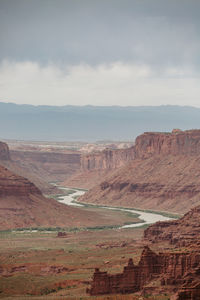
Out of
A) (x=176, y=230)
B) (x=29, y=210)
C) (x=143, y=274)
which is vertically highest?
(x=143, y=274)

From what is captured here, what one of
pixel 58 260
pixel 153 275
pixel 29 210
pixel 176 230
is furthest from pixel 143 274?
pixel 29 210

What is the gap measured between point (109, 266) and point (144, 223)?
71269mm

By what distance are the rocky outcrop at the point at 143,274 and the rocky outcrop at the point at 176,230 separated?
90.1 feet

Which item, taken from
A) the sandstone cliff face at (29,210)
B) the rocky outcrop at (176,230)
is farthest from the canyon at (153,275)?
the sandstone cliff face at (29,210)

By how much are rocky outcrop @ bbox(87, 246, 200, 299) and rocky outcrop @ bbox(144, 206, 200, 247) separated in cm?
2747

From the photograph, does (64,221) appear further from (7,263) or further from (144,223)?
(7,263)

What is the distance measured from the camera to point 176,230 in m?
96.9

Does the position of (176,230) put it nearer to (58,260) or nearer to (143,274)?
(58,260)

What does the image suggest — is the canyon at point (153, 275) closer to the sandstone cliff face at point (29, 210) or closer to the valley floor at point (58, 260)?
the valley floor at point (58, 260)

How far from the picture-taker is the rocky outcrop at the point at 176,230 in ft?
301

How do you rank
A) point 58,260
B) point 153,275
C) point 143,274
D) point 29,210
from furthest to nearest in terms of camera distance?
point 29,210 < point 58,260 < point 143,274 < point 153,275

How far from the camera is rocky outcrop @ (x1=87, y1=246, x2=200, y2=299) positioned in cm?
5778

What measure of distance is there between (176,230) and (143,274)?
37797mm

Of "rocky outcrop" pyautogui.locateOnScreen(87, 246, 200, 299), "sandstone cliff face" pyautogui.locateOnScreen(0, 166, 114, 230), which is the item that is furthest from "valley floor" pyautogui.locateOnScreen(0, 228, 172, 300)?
"sandstone cliff face" pyautogui.locateOnScreen(0, 166, 114, 230)
